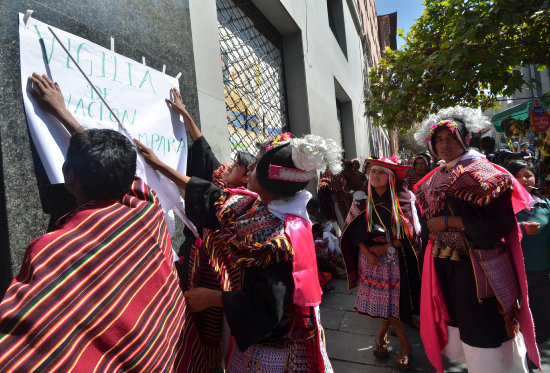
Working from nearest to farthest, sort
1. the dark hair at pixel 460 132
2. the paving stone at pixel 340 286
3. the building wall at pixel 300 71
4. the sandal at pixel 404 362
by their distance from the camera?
the dark hair at pixel 460 132 → the building wall at pixel 300 71 → the sandal at pixel 404 362 → the paving stone at pixel 340 286

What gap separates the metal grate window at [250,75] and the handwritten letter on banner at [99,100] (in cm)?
154

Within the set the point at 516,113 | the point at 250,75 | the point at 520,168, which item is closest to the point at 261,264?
the point at 520,168

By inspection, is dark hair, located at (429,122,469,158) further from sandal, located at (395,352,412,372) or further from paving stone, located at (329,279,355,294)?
paving stone, located at (329,279,355,294)

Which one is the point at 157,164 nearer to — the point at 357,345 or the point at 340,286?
the point at 357,345

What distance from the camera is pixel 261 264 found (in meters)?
1.36

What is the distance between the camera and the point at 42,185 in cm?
146

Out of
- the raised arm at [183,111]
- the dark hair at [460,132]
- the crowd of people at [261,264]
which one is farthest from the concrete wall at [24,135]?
the dark hair at [460,132]

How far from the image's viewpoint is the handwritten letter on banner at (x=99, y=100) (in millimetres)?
1415

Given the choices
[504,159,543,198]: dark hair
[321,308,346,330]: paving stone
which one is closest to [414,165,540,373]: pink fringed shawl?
[504,159,543,198]: dark hair

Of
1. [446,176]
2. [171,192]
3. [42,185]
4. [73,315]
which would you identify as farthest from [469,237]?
[42,185]

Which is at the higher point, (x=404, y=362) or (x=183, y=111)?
(x=183, y=111)

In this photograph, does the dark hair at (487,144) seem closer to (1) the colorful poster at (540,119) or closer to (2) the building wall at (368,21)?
(1) the colorful poster at (540,119)

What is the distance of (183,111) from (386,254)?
2.25 metres

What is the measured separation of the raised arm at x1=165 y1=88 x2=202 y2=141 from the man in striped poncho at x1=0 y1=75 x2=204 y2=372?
1032mm
